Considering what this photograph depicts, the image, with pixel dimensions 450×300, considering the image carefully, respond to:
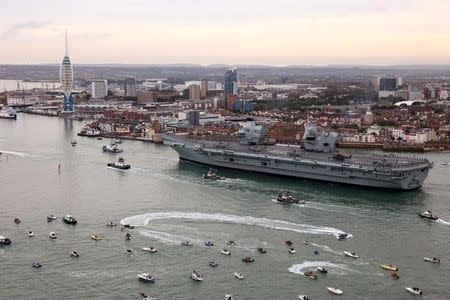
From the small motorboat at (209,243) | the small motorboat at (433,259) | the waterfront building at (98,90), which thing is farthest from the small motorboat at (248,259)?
the waterfront building at (98,90)

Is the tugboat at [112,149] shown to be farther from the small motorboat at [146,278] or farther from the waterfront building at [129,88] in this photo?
the waterfront building at [129,88]

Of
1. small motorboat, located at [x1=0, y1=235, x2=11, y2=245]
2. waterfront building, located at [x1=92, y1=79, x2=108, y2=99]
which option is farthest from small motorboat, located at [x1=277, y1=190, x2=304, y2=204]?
waterfront building, located at [x1=92, y1=79, x2=108, y2=99]

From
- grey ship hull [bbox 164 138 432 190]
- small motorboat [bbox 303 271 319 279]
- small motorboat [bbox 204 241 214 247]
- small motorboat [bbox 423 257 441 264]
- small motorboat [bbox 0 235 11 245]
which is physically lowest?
small motorboat [bbox 423 257 441 264]

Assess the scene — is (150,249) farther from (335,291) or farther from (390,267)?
(390,267)

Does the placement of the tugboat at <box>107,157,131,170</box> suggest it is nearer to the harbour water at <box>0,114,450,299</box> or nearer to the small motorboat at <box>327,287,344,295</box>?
the harbour water at <box>0,114,450,299</box>

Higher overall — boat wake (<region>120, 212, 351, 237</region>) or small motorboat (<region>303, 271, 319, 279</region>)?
boat wake (<region>120, 212, 351, 237</region>)

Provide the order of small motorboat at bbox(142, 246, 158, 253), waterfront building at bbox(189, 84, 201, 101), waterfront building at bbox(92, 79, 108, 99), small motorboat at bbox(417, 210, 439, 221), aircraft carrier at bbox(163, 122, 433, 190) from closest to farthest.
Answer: small motorboat at bbox(142, 246, 158, 253) → small motorboat at bbox(417, 210, 439, 221) → aircraft carrier at bbox(163, 122, 433, 190) → waterfront building at bbox(189, 84, 201, 101) → waterfront building at bbox(92, 79, 108, 99)
